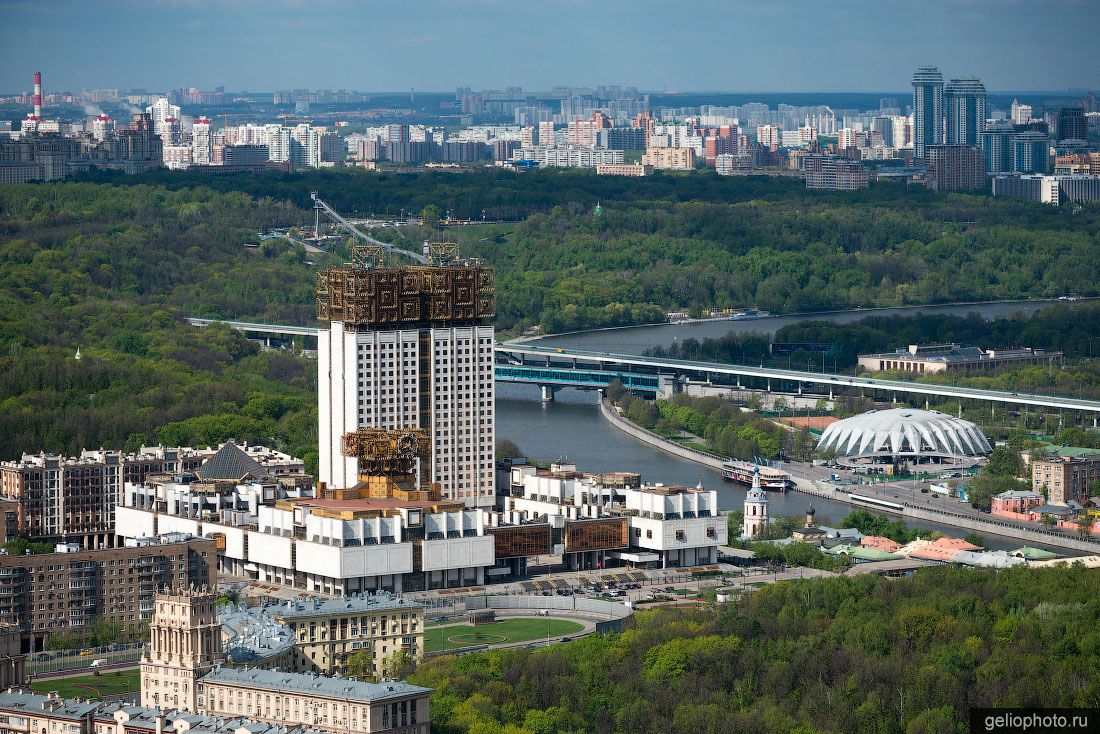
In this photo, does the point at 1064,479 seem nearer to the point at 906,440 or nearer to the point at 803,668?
the point at 906,440

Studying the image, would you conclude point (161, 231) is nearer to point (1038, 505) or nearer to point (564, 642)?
point (1038, 505)

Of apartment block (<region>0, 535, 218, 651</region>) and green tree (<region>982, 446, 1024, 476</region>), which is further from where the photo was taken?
green tree (<region>982, 446, 1024, 476</region>)

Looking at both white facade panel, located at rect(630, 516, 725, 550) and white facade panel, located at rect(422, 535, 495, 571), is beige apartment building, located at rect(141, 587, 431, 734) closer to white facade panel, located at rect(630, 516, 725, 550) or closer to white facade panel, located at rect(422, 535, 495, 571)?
white facade panel, located at rect(422, 535, 495, 571)

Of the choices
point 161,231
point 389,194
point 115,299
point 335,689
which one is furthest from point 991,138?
point 335,689

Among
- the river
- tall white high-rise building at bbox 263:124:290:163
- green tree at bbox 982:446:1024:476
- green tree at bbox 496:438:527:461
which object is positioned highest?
tall white high-rise building at bbox 263:124:290:163

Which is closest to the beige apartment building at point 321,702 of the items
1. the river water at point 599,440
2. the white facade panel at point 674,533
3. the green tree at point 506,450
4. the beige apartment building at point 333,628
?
the beige apartment building at point 333,628

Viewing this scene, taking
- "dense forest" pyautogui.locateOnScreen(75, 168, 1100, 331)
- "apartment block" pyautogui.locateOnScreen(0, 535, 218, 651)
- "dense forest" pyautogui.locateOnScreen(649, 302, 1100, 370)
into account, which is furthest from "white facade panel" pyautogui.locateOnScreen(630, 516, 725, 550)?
"dense forest" pyautogui.locateOnScreen(75, 168, 1100, 331)

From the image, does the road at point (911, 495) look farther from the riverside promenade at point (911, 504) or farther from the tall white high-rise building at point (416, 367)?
the tall white high-rise building at point (416, 367)
